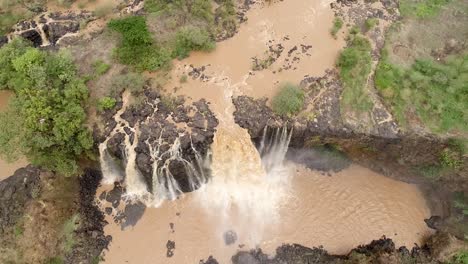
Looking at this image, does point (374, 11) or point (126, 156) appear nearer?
point (126, 156)

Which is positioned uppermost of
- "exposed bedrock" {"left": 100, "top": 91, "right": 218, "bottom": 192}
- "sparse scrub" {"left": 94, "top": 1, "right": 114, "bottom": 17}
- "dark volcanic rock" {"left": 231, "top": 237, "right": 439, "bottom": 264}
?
"sparse scrub" {"left": 94, "top": 1, "right": 114, "bottom": 17}

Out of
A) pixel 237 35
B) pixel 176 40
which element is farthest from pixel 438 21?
pixel 176 40

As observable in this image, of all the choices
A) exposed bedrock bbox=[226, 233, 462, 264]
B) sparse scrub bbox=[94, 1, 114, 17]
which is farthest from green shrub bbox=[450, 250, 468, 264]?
sparse scrub bbox=[94, 1, 114, 17]

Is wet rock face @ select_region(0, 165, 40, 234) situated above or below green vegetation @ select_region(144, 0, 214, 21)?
below

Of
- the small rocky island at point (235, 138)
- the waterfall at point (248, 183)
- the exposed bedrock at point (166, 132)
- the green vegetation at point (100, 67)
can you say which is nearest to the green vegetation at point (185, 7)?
the small rocky island at point (235, 138)

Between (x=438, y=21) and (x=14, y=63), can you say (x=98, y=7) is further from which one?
(x=438, y=21)

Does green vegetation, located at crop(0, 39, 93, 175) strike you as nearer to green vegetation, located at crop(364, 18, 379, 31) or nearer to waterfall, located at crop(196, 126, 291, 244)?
waterfall, located at crop(196, 126, 291, 244)

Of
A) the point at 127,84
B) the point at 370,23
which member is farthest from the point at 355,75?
the point at 127,84
